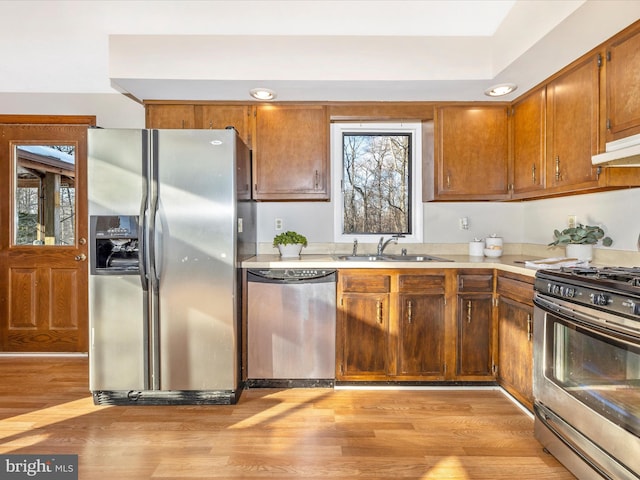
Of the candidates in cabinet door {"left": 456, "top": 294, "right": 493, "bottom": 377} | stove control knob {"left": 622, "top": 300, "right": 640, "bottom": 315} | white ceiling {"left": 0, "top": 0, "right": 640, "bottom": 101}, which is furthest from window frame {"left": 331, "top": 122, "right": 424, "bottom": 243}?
stove control knob {"left": 622, "top": 300, "right": 640, "bottom": 315}

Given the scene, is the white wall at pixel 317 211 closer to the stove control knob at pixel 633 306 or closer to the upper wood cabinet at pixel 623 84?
the upper wood cabinet at pixel 623 84

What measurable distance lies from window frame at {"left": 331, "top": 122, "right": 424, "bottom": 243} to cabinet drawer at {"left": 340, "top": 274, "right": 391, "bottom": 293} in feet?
2.26

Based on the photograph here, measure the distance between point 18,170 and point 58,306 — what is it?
1312mm

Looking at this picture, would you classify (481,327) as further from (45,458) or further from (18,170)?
(18,170)

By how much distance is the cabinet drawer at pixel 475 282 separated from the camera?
8.85ft

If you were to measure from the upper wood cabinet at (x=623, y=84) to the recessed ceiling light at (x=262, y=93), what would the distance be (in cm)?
205


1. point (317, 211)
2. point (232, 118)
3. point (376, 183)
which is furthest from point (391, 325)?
point (232, 118)

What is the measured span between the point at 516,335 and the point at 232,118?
101 inches

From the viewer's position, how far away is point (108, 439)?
208cm

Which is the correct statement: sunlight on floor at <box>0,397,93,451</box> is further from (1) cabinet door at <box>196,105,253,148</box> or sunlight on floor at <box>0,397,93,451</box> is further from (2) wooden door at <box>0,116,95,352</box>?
(1) cabinet door at <box>196,105,253,148</box>

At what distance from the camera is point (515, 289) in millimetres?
2434

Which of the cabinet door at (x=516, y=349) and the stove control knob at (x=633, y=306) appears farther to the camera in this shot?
the cabinet door at (x=516, y=349)

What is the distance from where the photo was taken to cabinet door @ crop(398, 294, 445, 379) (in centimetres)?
270

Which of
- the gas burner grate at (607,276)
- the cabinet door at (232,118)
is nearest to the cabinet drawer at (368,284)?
the gas burner grate at (607,276)
